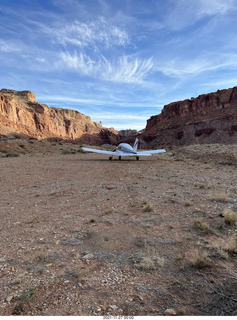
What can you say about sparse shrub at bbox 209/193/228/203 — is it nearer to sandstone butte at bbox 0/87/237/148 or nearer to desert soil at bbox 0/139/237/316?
desert soil at bbox 0/139/237/316

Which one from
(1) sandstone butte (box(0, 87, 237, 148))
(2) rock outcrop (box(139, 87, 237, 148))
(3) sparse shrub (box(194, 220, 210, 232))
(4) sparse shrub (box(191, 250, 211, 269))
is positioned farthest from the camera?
(1) sandstone butte (box(0, 87, 237, 148))

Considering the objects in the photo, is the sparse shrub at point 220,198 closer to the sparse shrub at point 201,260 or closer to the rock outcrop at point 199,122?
the sparse shrub at point 201,260

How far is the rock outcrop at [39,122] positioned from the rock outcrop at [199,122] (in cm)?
6473

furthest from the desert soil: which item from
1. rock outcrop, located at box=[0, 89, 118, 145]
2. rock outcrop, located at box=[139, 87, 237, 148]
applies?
rock outcrop, located at box=[0, 89, 118, 145]

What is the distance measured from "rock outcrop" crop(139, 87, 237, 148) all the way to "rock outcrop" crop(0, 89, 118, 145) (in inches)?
2549

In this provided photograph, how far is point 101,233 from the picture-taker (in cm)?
492

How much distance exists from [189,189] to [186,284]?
696cm

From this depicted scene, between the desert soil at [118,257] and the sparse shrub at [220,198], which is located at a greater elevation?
the sparse shrub at [220,198]

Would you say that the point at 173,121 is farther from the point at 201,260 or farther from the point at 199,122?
the point at 201,260

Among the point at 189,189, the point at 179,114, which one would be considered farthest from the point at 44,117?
the point at 189,189

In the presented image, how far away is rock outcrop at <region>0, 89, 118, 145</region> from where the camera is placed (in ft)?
297

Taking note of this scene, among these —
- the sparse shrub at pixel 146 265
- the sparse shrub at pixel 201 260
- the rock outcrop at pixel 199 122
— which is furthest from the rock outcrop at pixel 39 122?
the sparse shrub at pixel 201 260

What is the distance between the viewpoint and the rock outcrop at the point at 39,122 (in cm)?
9065

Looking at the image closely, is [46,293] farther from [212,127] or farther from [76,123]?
[76,123]
